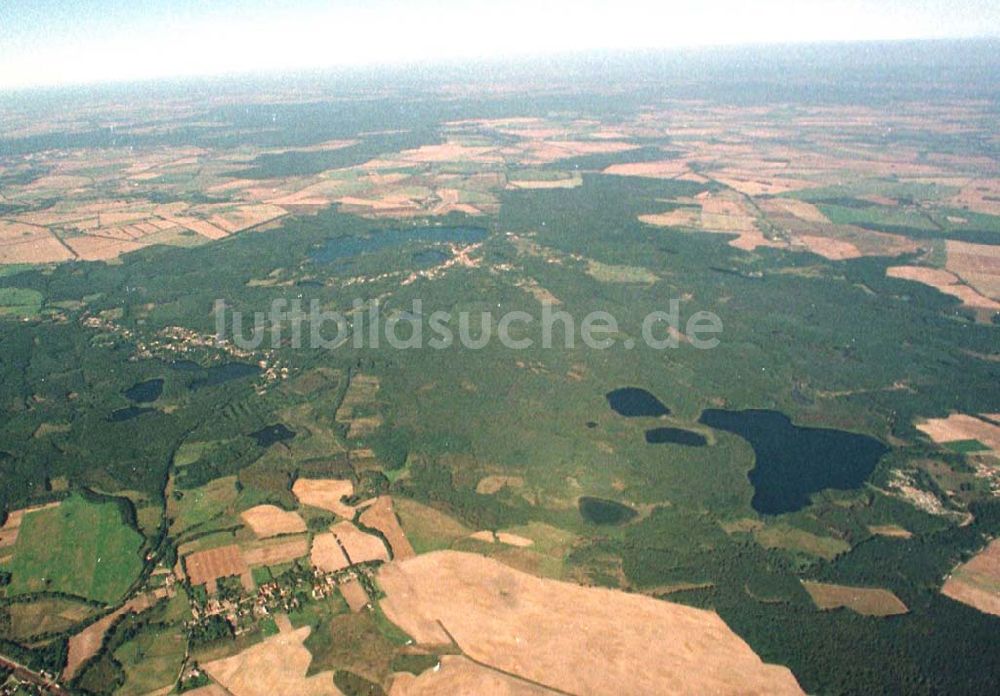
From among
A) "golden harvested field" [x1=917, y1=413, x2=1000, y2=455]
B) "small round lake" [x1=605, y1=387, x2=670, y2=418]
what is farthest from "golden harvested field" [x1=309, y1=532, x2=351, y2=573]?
"golden harvested field" [x1=917, y1=413, x2=1000, y2=455]

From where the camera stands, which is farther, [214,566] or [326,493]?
[326,493]

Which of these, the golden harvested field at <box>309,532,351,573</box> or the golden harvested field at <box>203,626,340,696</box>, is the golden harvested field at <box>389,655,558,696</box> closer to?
the golden harvested field at <box>203,626,340,696</box>

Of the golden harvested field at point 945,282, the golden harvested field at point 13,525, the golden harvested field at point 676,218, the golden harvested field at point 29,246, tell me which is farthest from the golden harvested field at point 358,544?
the golden harvested field at point 676,218

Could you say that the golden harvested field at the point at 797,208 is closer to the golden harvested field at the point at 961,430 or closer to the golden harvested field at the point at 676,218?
the golden harvested field at the point at 676,218

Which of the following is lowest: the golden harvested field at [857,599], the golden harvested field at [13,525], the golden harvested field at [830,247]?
the golden harvested field at [857,599]

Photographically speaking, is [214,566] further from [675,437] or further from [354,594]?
[675,437]

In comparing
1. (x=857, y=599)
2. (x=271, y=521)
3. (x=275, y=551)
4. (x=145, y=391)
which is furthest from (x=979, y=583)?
(x=145, y=391)
